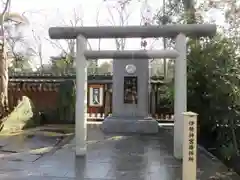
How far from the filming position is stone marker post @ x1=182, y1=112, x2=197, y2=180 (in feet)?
17.2

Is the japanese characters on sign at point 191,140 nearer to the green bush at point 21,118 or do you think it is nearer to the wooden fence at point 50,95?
the green bush at point 21,118

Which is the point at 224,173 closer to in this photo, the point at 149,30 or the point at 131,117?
the point at 149,30

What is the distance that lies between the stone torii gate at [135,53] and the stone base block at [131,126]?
396cm

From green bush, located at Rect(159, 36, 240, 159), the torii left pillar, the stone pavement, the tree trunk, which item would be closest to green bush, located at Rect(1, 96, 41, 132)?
the tree trunk

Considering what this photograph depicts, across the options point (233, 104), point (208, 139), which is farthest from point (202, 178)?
point (208, 139)

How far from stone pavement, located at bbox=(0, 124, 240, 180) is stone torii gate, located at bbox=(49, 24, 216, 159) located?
1.95ft

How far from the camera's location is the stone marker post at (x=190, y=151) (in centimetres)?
525

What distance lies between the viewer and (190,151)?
5281 millimetres

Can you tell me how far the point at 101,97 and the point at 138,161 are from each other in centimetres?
904

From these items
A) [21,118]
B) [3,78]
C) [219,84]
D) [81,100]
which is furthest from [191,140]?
[3,78]

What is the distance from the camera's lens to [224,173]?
699 cm

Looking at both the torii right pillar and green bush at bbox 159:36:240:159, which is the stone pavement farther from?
green bush at bbox 159:36:240:159

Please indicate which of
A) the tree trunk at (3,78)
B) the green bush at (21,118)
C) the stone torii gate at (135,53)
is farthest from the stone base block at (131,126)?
the tree trunk at (3,78)

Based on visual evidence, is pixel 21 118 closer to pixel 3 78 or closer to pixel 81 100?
pixel 3 78
